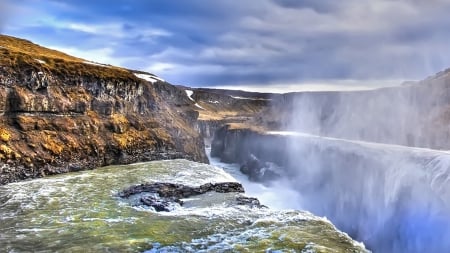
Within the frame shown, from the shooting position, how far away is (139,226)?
19.4m

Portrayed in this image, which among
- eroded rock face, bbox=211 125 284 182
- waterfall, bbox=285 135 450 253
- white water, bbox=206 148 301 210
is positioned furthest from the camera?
eroded rock face, bbox=211 125 284 182

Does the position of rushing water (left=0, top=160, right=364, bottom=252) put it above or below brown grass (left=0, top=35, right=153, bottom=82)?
below

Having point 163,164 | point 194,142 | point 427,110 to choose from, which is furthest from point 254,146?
point 163,164

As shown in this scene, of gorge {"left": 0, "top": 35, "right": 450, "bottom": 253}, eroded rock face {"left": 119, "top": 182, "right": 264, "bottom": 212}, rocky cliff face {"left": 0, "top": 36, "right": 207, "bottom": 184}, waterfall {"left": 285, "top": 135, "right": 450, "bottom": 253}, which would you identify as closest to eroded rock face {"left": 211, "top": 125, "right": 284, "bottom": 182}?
gorge {"left": 0, "top": 35, "right": 450, "bottom": 253}

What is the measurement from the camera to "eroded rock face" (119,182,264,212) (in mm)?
23750

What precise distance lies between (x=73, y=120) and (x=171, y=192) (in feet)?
57.8

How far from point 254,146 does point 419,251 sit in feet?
185

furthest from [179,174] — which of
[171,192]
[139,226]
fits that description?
[139,226]

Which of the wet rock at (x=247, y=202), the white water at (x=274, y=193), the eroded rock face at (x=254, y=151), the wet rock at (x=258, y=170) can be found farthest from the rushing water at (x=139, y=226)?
the eroded rock face at (x=254, y=151)

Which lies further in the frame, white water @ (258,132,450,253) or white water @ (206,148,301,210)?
white water @ (206,148,301,210)

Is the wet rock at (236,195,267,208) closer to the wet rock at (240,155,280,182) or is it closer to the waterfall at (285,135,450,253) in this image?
the waterfall at (285,135,450,253)

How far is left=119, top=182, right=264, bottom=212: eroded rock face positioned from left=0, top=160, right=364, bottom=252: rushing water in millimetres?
716

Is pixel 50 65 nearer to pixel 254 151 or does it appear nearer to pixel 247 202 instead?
pixel 247 202

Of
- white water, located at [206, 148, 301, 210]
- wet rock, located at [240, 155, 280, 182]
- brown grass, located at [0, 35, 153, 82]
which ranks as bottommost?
white water, located at [206, 148, 301, 210]
